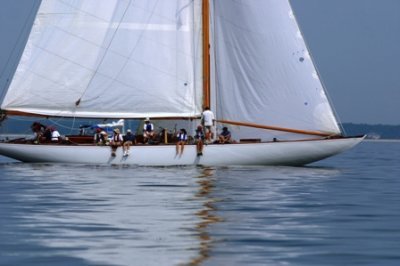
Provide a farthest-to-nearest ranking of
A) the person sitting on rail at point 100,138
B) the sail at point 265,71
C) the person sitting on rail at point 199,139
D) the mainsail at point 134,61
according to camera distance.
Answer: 1. the mainsail at point 134,61
2. the person sitting on rail at point 100,138
3. the sail at point 265,71
4. the person sitting on rail at point 199,139

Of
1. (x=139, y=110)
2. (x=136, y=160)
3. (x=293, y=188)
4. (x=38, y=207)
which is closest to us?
(x=38, y=207)

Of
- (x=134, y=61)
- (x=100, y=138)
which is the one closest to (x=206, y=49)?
(x=134, y=61)

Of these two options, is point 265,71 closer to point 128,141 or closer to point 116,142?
point 128,141

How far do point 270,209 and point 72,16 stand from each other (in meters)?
23.9

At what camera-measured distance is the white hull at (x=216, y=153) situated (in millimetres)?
42688

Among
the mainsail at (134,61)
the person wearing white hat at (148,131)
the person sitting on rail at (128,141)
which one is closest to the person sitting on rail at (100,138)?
the person sitting on rail at (128,141)

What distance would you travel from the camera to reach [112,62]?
46.4 meters

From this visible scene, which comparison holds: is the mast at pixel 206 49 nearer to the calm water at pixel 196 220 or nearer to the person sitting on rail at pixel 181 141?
the person sitting on rail at pixel 181 141

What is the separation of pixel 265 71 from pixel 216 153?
14.5 feet

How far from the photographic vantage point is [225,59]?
4525 centimetres

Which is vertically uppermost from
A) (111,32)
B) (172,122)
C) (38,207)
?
(111,32)

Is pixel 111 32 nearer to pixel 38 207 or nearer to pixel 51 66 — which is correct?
pixel 51 66

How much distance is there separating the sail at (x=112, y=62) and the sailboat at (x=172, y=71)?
4 cm

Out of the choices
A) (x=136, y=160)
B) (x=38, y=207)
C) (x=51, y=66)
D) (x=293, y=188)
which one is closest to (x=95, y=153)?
(x=136, y=160)
